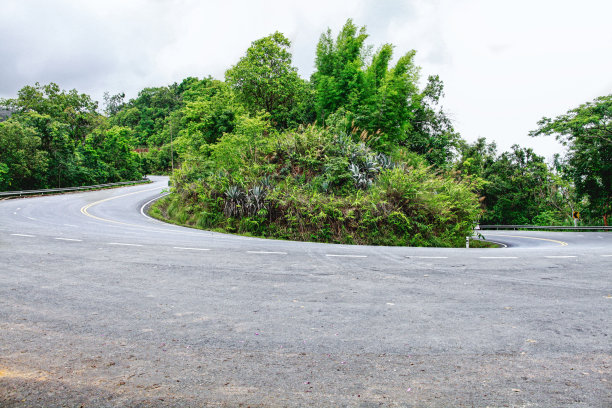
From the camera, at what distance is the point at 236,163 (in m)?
21.5

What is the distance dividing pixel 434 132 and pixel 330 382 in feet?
126

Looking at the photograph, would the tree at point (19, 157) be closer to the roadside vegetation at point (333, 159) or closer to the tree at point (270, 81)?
the roadside vegetation at point (333, 159)

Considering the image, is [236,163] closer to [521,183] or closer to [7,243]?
[7,243]

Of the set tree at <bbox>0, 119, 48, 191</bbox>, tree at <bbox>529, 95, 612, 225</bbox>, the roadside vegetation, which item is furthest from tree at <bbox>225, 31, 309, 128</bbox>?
tree at <bbox>0, 119, 48, 191</bbox>

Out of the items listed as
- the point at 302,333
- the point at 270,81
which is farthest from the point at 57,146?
the point at 302,333

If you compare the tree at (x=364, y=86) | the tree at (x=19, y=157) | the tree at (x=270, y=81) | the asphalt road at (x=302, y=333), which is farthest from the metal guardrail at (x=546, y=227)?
the tree at (x=19, y=157)

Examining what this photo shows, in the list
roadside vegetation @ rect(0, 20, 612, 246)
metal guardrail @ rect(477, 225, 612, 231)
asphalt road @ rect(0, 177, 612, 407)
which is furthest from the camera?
metal guardrail @ rect(477, 225, 612, 231)

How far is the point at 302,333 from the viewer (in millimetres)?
4793

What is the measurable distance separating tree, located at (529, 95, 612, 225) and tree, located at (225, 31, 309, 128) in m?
18.6

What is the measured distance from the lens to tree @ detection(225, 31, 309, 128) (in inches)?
1159

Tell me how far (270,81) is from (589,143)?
23866 mm

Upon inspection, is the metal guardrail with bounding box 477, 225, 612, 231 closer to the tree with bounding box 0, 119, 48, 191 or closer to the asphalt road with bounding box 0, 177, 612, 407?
the asphalt road with bounding box 0, 177, 612, 407

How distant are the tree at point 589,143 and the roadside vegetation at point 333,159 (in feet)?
0.32

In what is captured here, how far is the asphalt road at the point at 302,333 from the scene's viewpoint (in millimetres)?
3443
